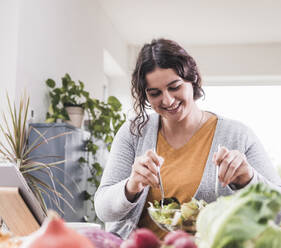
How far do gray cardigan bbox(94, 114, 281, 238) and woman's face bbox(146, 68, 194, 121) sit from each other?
5.2 inches

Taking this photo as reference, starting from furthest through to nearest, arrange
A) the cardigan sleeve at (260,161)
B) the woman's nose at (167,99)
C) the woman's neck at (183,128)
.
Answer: the woman's neck at (183,128) < the woman's nose at (167,99) < the cardigan sleeve at (260,161)

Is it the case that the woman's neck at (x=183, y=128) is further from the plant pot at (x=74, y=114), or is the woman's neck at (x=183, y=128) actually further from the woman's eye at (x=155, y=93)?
the plant pot at (x=74, y=114)

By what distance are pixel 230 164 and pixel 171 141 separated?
1.68 feet

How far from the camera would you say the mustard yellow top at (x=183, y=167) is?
1.40m

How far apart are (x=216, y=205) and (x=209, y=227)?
4cm

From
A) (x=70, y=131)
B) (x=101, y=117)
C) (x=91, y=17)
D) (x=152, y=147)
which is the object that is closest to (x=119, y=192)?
(x=152, y=147)

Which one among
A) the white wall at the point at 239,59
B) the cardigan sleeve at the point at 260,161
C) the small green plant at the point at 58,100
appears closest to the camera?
the cardigan sleeve at the point at 260,161

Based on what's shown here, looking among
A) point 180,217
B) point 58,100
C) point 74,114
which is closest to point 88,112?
point 74,114

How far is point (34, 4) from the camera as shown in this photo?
264 centimetres

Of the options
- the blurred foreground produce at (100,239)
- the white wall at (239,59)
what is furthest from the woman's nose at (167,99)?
the white wall at (239,59)

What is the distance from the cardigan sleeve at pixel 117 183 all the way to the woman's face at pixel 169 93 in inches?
7.3

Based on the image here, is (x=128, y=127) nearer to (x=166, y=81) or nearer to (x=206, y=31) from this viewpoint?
(x=166, y=81)

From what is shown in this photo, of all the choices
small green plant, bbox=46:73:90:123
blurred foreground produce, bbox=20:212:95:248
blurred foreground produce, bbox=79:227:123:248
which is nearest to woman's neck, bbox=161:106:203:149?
blurred foreground produce, bbox=79:227:123:248

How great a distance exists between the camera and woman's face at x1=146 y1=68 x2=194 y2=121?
1.45 metres
